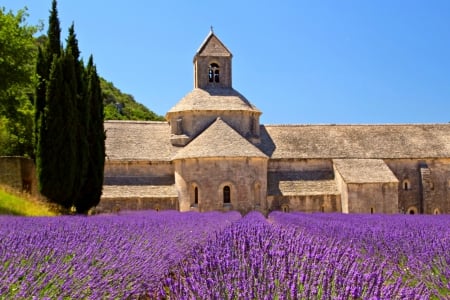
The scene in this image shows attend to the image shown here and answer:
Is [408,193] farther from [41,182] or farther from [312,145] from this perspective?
[41,182]

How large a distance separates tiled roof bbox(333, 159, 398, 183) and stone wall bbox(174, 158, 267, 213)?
19.6 ft

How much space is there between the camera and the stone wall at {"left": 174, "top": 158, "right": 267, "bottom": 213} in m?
32.7

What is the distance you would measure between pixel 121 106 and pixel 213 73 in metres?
48.9

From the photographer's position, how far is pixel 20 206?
21.5 metres

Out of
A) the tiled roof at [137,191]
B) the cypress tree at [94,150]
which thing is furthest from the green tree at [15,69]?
the tiled roof at [137,191]

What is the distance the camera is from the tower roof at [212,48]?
3997 centimetres

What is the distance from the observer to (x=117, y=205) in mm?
33531

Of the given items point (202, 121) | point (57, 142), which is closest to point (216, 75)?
point (202, 121)

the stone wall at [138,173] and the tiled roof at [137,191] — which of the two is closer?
the tiled roof at [137,191]

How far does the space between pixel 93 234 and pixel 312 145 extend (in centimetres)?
2953

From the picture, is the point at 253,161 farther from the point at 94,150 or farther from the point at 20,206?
the point at 20,206

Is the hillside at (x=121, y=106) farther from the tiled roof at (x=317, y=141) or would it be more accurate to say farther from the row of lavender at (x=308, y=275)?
the row of lavender at (x=308, y=275)

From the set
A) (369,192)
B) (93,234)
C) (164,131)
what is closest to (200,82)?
(164,131)

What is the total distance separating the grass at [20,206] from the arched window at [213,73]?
18.2 metres
